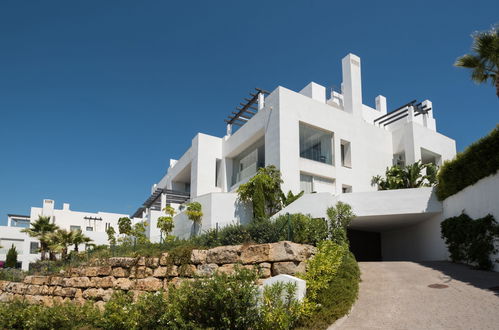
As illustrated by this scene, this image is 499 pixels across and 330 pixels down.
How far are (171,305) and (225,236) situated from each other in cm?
462

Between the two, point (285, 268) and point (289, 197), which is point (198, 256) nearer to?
point (285, 268)

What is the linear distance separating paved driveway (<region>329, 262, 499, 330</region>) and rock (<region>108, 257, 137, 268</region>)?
824cm

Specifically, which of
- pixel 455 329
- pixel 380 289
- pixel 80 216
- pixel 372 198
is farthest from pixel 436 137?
pixel 80 216

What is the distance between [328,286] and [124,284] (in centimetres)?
788

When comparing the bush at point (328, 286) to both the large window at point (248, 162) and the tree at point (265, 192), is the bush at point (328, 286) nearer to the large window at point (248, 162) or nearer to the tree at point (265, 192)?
the tree at point (265, 192)

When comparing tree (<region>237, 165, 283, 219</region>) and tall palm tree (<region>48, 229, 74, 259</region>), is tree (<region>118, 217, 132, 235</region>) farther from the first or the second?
tree (<region>237, 165, 283, 219</region>)

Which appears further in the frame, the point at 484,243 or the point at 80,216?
the point at 80,216

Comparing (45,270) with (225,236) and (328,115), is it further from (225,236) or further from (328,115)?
(328,115)

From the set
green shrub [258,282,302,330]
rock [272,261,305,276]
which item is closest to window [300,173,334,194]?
rock [272,261,305,276]

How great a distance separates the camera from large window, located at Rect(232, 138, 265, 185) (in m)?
25.9

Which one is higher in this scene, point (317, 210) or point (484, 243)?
point (317, 210)

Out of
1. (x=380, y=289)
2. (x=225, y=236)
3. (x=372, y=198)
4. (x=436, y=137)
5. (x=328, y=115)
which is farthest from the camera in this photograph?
(x=436, y=137)

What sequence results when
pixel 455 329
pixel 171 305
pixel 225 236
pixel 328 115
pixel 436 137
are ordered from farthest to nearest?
pixel 436 137 < pixel 328 115 < pixel 225 236 < pixel 171 305 < pixel 455 329

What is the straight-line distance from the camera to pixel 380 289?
1251cm
